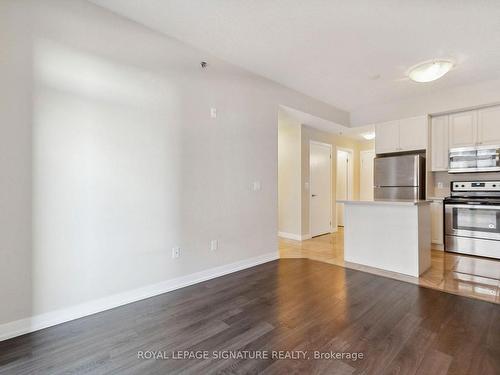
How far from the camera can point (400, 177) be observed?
4688 mm

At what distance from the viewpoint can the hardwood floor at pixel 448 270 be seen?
2.69 m

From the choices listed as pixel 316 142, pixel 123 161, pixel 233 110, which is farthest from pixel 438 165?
pixel 123 161

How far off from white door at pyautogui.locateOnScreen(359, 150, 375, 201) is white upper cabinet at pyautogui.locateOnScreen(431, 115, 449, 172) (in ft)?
6.93

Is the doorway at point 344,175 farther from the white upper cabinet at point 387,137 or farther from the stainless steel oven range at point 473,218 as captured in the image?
the stainless steel oven range at point 473,218

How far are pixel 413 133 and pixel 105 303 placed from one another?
5399 millimetres

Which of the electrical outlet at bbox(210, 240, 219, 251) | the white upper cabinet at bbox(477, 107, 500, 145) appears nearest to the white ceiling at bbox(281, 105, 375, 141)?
the white upper cabinet at bbox(477, 107, 500, 145)

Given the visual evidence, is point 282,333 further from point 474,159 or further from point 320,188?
point 474,159

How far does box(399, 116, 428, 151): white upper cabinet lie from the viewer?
450cm

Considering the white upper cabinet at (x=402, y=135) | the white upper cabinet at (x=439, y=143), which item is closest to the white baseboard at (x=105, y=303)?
the white upper cabinet at (x=402, y=135)

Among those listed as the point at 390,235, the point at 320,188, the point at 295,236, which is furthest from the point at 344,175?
the point at 390,235

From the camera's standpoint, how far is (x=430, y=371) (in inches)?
59.2

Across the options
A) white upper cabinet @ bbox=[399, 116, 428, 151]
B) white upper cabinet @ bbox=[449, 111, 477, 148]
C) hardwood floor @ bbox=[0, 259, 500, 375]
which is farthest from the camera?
white upper cabinet @ bbox=[399, 116, 428, 151]

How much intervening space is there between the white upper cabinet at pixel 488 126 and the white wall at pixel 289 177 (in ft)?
9.78

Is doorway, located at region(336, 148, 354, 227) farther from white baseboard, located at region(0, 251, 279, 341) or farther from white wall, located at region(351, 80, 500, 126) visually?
white baseboard, located at region(0, 251, 279, 341)
